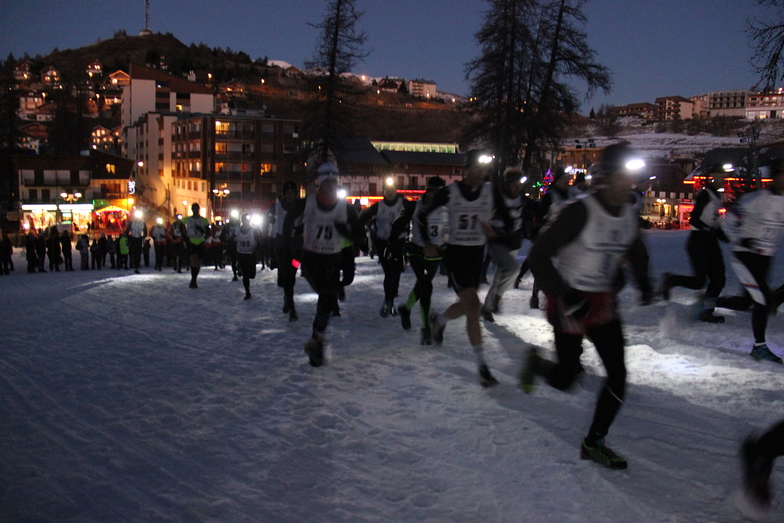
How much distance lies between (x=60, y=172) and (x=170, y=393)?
223ft

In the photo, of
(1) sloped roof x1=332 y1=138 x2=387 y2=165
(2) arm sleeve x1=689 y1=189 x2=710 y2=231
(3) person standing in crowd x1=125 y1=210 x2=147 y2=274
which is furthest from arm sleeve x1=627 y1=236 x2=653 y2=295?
(1) sloped roof x1=332 y1=138 x2=387 y2=165

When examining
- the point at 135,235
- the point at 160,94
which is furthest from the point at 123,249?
the point at 160,94

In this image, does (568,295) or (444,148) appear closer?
(568,295)

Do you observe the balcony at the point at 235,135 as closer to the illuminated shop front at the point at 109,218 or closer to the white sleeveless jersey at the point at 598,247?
the illuminated shop front at the point at 109,218

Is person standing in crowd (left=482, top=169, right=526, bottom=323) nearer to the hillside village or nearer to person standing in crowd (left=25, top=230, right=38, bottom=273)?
person standing in crowd (left=25, top=230, right=38, bottom=273)

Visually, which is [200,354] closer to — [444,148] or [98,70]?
[444,148]

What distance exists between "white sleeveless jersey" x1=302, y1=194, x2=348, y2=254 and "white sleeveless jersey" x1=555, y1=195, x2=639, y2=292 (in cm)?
310

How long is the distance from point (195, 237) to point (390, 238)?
629cm

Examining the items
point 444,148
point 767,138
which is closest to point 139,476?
point 444,148

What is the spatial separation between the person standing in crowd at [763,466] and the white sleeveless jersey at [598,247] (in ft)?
3.77

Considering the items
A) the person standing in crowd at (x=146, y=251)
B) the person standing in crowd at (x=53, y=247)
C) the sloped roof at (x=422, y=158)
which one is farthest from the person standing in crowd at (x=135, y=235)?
the sloped roof at (x=422, y=158)

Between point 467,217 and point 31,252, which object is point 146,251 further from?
point 467,217

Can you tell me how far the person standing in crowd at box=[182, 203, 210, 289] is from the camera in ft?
41.1

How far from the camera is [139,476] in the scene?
366 centimetres
